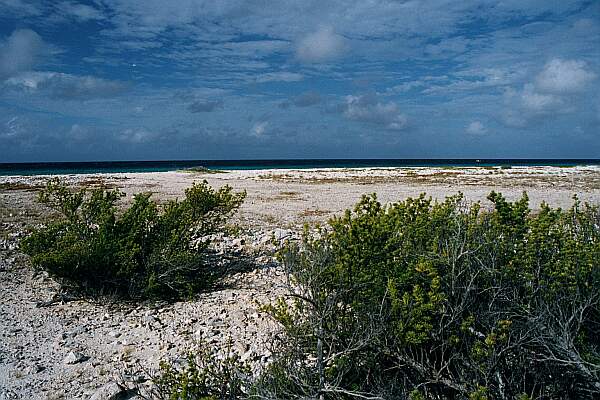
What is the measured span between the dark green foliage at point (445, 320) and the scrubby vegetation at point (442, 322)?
0.01 metres

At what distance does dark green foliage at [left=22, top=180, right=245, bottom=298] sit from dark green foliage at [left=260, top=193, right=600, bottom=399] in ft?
10.8

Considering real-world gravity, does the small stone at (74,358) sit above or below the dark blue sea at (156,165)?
below

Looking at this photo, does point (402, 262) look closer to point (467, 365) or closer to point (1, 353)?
point (467, 365)

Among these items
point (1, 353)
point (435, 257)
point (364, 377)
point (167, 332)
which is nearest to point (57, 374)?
point (1, 353)

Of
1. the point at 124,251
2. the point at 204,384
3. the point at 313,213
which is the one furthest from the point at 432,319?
the point at 313,213

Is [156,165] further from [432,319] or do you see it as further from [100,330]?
[432,319]

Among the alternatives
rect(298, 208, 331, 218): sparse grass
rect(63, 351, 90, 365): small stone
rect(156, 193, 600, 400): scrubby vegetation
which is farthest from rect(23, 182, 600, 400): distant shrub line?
rect(298, 208, 331, 218): sparse grass

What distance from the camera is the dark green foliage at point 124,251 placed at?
21.7 feet

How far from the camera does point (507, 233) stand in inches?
185

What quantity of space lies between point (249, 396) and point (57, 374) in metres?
2.45

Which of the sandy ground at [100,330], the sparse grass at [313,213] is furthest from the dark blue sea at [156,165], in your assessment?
the sandy ground at [100,330]

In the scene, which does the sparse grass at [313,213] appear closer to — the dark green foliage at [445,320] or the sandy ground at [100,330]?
the sandy ground at [100,330]

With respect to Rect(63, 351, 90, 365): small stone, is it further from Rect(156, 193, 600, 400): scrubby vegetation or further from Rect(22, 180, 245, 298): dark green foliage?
Rect(156, 193, 600, 400): scrubby vegetation

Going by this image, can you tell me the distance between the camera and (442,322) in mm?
3654
